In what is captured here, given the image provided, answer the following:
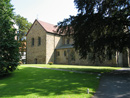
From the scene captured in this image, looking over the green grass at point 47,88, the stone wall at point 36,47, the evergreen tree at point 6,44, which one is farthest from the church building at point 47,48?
the green grass at point 47,88

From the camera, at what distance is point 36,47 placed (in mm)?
37469

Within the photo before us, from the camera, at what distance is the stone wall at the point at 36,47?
3519 cm

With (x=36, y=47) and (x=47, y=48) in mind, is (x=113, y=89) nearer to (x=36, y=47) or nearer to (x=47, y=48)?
(x=47, y=48)

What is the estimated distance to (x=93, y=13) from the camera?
13273mm

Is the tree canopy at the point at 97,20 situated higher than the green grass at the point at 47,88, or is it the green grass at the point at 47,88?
the tree canopy at the point at 97,20

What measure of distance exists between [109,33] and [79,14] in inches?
194

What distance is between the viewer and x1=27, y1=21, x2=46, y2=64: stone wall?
35.2m

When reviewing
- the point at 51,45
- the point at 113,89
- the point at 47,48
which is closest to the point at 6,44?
the point at 113,89

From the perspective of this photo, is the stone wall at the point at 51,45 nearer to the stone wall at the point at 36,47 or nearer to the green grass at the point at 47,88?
the stone wall at the point at 36,47

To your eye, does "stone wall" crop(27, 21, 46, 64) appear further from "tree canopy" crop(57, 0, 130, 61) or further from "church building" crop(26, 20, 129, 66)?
"tree canopy" crop(57, 0, 130, 61)

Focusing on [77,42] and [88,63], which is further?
[88,63]

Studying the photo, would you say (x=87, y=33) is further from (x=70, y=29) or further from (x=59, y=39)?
(x=59, y=39)

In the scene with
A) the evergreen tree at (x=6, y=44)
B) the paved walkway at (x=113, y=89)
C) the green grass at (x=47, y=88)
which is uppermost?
the evergreen tree at (x=6, y=44)

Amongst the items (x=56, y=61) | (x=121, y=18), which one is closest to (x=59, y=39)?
(x=56, y=61)
